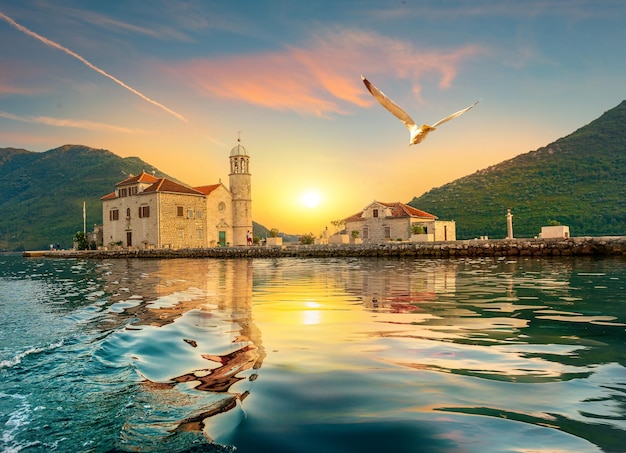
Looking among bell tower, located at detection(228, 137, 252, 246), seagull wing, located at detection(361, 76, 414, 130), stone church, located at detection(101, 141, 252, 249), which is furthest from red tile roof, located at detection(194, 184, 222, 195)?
seagull wing, located at detection(361, 76, 414, 130)

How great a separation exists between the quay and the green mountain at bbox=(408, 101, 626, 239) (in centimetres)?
3775

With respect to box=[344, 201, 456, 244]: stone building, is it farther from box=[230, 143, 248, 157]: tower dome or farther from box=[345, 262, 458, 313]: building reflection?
box=[345, 262, 458, 313]: building reflection

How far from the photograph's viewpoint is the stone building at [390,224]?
5519cm

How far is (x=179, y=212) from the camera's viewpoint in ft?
203

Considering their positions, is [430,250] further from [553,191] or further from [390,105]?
[553,191]

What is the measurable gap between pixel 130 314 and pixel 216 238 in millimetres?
57413

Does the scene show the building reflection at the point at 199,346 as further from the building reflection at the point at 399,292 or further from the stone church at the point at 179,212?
the stone church at the point at 179,212

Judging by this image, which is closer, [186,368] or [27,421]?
[27,421]

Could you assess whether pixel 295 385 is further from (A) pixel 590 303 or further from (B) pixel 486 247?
(B) pixel 486 247

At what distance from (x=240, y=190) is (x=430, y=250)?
120ft

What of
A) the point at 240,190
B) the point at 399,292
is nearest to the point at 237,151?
the point at 240,190

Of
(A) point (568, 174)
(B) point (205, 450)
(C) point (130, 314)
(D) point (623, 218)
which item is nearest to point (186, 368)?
(B) point (205, 450)

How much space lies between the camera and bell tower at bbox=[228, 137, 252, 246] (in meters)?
69.1

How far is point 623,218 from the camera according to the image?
258 feet
